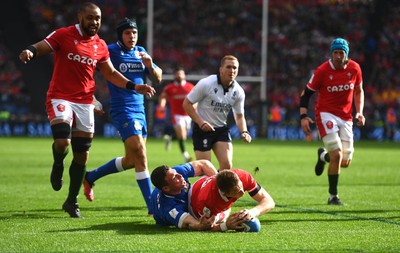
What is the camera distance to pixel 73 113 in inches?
368

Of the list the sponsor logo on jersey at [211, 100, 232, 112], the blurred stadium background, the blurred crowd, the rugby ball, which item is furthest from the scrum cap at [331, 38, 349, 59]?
the blurred crowd

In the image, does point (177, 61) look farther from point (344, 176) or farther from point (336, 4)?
point (344, 176)

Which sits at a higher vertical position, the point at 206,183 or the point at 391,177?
the point at 206,183

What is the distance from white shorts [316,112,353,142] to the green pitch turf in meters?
0.99

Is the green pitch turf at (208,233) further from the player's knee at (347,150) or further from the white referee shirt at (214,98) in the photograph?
the white referee shirt at (214,98)

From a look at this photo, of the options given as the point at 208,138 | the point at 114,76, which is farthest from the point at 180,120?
the point at 114,76

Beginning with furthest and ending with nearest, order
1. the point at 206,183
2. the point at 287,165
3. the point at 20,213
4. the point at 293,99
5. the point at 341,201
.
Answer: the point at 293,99
the point at 287,165
the point at 341,201
the point at 20,213
the point at 206,183

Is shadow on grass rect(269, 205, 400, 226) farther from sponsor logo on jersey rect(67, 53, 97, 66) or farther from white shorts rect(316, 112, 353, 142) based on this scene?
sponsor logo on jersey rect(67, 53, 97, 66)

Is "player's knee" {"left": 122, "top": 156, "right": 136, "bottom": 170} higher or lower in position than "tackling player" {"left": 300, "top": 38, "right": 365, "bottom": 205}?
lower

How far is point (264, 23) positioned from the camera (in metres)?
34.9

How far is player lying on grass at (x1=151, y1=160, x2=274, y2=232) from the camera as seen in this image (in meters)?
8.10

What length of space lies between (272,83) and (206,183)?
1225 inches

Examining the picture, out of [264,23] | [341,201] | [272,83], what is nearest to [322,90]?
[341,201]

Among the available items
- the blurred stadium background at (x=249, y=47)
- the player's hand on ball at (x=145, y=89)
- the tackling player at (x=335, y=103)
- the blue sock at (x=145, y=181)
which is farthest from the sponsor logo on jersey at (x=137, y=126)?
the blurred stadium background at (x=249, y=47)
